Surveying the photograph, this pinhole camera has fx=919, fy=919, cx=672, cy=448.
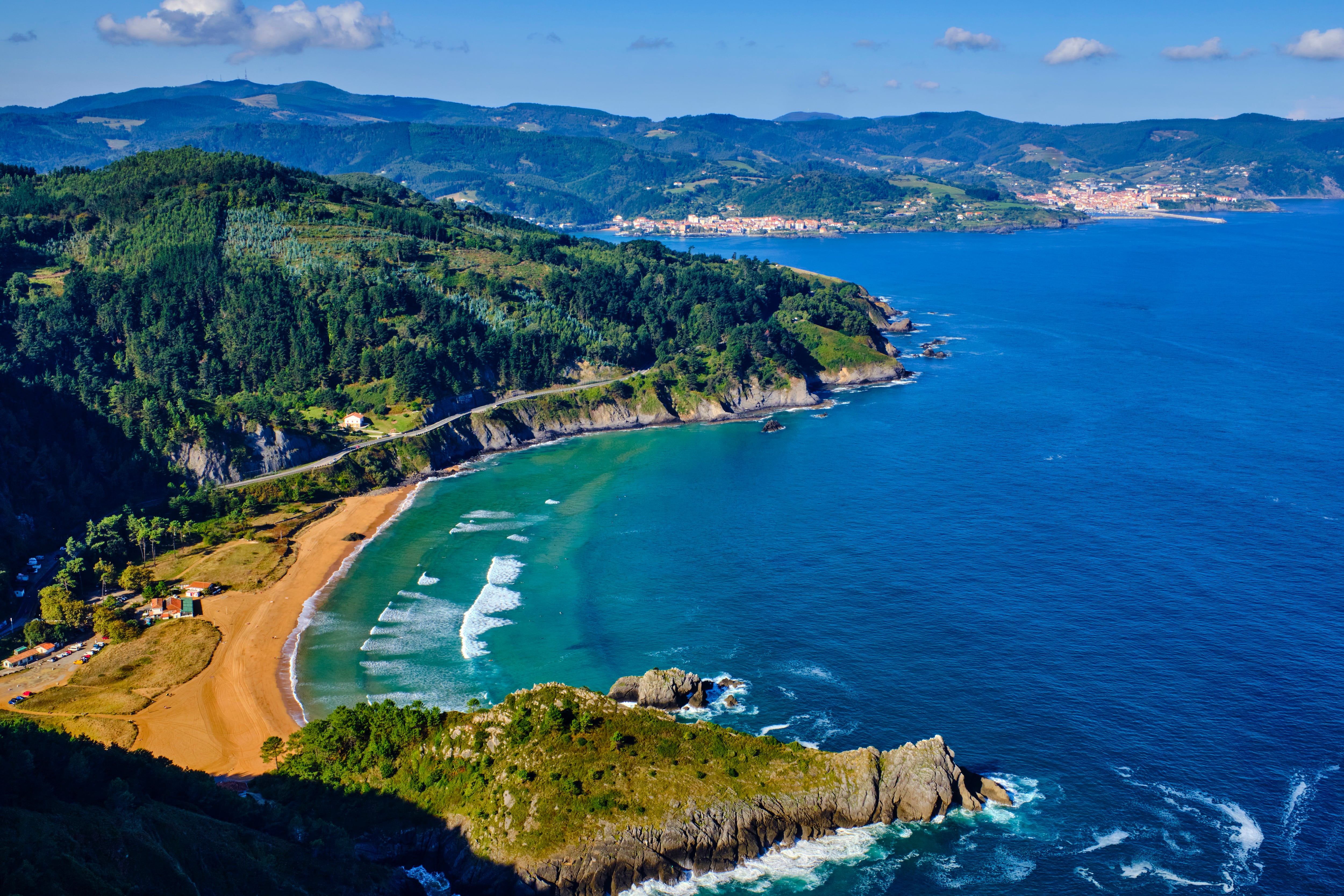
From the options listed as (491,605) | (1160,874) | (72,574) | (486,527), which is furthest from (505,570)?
(1160,874)

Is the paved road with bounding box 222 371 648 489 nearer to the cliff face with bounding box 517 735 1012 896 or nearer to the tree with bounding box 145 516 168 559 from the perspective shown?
the tree with bounding box 145 516 168 559

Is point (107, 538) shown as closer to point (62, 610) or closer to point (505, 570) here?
point (62, 610)

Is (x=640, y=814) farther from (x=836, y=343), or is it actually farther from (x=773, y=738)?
(x=836, y=343)

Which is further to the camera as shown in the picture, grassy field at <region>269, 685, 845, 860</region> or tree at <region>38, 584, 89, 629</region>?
tree at <region>38, 584, 89, 629</region>

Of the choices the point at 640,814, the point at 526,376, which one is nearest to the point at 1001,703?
the point at 640,814

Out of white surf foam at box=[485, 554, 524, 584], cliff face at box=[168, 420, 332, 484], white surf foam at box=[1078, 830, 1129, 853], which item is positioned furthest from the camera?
cliff face at box=[168, 420, 332, 484]

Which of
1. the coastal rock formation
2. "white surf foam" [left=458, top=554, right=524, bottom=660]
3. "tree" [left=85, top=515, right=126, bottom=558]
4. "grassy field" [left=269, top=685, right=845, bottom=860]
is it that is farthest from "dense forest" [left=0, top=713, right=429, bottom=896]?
"tree" [left=85, top=515, right=126, bottom=558]
